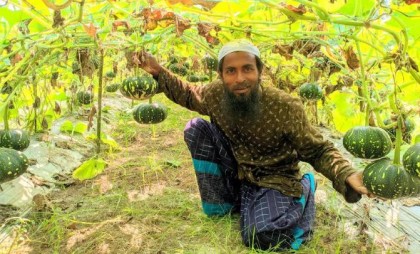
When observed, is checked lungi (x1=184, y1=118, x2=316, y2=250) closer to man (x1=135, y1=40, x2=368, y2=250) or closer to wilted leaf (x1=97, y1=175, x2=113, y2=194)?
man (x1=135, y1=40, x2=368, y2=250)

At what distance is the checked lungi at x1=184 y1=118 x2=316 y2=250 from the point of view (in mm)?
2883

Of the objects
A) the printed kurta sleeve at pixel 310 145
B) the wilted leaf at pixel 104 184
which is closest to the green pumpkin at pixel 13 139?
the wilted leaf at pixel 104 184

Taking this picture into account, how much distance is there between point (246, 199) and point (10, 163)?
162 cm

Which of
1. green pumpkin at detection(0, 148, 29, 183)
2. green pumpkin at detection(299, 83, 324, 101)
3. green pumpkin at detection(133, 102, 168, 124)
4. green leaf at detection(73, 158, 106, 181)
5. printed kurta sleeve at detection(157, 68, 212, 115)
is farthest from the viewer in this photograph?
green pumpkin at detection(299, 83, 324, 101)

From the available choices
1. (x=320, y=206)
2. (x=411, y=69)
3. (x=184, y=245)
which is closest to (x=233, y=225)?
(x=184, y=245)

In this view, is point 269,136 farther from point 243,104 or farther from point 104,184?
point 104,184

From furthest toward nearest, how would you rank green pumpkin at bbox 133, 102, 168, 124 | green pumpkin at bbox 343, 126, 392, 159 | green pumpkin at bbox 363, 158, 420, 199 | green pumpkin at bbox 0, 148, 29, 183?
green pumpkin at bbox 133, 102, 168, 124 → green pumpkin at bbox 0, 148, 29, 183 → green pumpkin at bbox 343, 126, 392, 159 → green pumpkin at bbox 363, 158, 420, 199

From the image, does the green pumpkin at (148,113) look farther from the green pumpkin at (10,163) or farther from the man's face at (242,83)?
the green pumpkin at (10,163)

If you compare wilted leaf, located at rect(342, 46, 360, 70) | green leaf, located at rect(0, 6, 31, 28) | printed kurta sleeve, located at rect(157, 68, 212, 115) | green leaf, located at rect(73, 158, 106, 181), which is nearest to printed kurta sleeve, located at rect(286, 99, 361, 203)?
wilted leaf, located at rect(342, 46, 360, 70)

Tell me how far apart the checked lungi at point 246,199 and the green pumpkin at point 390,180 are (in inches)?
38.2

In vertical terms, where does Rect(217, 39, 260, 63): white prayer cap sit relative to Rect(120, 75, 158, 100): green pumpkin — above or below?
above

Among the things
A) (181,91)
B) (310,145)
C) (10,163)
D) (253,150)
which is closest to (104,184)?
(181,91)

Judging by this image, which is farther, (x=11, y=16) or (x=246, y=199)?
(x=246, y=199)

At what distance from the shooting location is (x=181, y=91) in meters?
3.23
